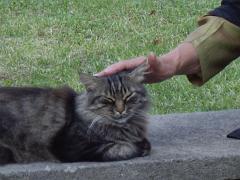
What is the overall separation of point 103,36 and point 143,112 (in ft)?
13.0

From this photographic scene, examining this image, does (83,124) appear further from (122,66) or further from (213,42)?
(213,42)

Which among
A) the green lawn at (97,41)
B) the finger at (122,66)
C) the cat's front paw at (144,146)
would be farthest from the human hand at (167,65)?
the green lawn at (97,41)

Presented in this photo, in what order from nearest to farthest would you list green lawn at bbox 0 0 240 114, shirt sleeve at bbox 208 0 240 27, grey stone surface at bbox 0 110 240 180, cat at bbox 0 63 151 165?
grey stone surface at bbox 0 110 240 180, cat at bbox 0 63 151 165, shirt sleeve at bbox 208 0 240 27, green lawn at bbox 0 0 240 114

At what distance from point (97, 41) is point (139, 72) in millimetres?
3844

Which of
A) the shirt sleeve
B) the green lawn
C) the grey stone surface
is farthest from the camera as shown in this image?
the green lawn

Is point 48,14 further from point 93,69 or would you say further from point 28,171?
point 28,171

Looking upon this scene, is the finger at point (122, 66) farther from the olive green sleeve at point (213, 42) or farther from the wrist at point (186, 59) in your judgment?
the olive green sleeve at point (213, 42)

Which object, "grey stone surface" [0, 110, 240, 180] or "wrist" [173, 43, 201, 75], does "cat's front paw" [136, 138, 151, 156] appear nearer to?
"grey stone surface" [0, 110, 240, 180]

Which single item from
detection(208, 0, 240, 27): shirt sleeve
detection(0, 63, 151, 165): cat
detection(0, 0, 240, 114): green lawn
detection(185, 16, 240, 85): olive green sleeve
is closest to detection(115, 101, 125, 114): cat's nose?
detection(0, 63, 151, 165): cat

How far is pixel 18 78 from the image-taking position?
236 inches

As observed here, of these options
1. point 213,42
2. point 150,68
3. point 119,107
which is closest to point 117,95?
point 119,107

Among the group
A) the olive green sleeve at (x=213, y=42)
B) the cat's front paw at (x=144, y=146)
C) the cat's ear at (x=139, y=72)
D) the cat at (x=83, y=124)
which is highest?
the olive green sleeve at (x=213, y=42)

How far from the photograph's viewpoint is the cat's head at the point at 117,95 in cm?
325

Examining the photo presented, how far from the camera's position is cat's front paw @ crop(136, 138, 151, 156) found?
3296mm
